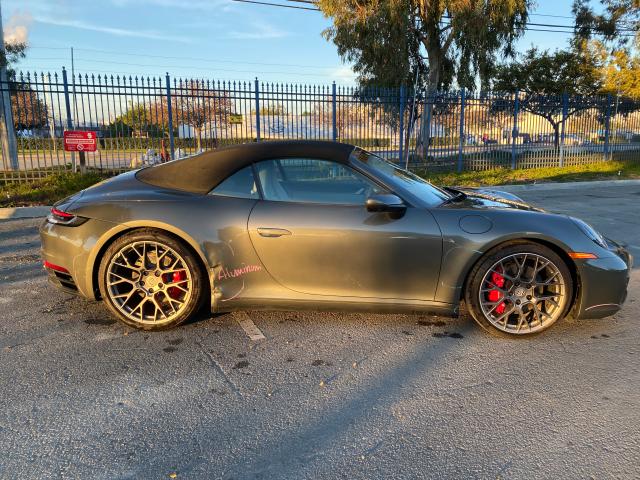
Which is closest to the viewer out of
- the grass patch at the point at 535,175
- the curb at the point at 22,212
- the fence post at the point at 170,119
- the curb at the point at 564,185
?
the curb at the point at 22,212

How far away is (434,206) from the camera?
3.41m

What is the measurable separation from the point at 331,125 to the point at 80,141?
6.95 metres

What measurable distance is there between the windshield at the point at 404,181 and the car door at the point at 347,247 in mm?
215

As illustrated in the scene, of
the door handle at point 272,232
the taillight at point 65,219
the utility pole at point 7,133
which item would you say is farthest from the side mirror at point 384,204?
the utility pole at point 7,133

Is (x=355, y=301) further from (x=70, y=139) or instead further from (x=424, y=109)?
(x=424, y=109)

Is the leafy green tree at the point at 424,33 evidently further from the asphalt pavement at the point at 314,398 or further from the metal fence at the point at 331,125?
the asphalt pavement at the point at 314,398

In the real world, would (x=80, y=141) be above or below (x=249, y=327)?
above

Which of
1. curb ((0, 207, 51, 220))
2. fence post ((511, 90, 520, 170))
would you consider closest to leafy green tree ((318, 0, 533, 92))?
fence post ((511, 90, 520, 170))

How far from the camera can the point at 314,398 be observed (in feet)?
8.77

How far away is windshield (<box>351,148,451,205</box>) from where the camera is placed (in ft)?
11.6

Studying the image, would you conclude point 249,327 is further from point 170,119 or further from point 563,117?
point 563,117

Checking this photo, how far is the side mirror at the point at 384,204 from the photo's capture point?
321 cm

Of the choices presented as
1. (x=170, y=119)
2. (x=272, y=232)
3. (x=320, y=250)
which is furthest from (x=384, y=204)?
(x=170, y=119)

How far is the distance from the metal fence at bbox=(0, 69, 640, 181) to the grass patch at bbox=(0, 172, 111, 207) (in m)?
0.43
